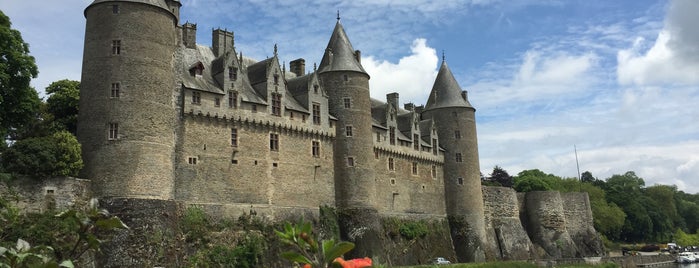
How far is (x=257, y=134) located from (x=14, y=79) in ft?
44.3

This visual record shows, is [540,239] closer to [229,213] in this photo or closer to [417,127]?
[417,127]

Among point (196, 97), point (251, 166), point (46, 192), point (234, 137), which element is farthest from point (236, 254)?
point (46, 192)

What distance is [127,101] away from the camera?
32.0 meters

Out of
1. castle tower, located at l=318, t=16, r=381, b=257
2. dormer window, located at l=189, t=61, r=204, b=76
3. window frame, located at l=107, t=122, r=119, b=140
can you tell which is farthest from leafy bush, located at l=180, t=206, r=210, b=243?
castle tower, located at l=318, t=16, r=381, b=257

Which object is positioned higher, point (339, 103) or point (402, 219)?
point (339, 103)

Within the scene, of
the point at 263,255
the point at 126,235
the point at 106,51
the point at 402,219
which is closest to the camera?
the point at 126,235

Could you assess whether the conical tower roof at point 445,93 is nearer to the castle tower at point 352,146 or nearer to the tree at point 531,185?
the castle tower at point 352,146

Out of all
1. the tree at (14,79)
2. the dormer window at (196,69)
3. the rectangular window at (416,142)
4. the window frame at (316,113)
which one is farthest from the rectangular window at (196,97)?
the rectangular window at (416,142)

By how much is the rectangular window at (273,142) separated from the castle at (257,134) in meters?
0.07

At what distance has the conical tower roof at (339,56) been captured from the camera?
4600 centimetres

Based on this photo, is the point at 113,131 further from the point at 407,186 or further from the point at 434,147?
the point at 434,147

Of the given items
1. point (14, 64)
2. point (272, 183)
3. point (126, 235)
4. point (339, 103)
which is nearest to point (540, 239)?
point (339, 103)

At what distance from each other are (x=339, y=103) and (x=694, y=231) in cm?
9648

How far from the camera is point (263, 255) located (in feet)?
116
